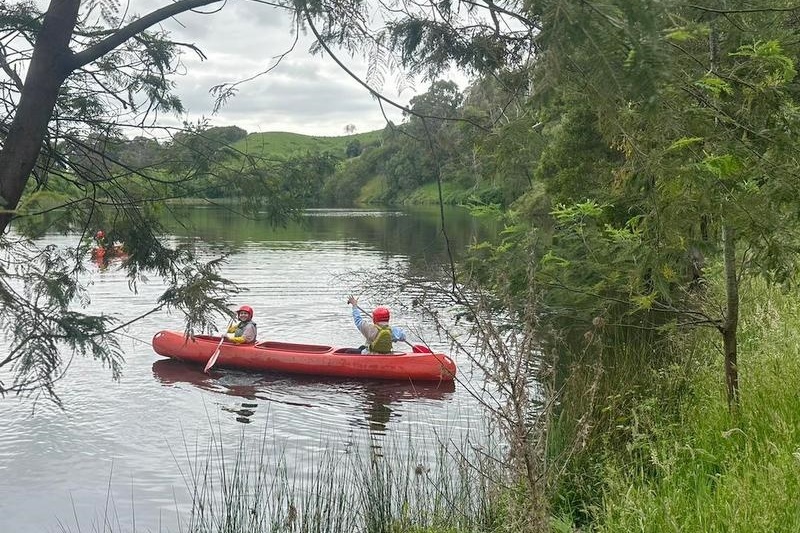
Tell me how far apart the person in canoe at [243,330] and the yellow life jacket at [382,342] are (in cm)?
222

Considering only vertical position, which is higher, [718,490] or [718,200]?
[718,200]

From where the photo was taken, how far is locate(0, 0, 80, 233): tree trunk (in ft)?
12.8

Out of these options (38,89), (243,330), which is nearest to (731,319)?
(38,89)

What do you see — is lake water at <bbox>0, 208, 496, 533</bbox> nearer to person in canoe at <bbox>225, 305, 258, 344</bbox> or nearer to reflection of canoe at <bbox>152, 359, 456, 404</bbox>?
reflection of canoe at <bbox>152, 359, 456, 404</bbox>

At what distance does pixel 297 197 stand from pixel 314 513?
2.30 meters

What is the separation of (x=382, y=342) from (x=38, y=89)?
8830 millimetres

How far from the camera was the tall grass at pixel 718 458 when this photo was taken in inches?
136

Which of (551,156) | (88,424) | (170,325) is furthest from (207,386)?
(551,156)

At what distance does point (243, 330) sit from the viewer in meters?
13.1

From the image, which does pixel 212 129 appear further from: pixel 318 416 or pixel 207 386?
pixel 207 386

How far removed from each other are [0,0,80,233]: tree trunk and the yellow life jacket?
8713 millimetres

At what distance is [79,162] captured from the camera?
5.08 m

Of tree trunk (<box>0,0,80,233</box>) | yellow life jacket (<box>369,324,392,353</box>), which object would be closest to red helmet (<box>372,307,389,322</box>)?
yellow life jacket (<box>369,324,392,353</box>)

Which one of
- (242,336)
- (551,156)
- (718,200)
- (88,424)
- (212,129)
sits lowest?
(88,424)
